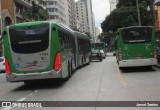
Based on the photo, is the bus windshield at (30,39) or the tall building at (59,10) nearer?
the bus windshield at (30,39)

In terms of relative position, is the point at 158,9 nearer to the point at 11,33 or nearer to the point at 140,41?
the point at 140,41

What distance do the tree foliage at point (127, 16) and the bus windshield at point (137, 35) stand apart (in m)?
45.9

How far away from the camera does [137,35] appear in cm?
2269

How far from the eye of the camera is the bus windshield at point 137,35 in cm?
2258

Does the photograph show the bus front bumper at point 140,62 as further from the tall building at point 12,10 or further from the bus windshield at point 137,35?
the tall building at point 12,10

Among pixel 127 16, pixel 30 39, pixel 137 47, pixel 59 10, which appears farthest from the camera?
pixel 59 10

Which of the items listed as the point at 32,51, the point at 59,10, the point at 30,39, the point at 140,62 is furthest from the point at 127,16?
A: the point at 59,10

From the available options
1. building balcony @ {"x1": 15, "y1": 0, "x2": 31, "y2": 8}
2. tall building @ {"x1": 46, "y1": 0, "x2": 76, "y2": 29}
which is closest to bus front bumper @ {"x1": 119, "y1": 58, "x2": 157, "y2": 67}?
building balcony @ {"x1": 15, "y1": 0, "x2": 31, "y2": 8}

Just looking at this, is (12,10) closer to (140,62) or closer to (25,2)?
(25,2)

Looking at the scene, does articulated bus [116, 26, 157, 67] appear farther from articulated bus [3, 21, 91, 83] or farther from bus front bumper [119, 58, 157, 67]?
articulated bus [3, 21, 91, 83]

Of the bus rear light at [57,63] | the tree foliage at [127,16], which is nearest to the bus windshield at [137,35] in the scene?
the bus rear light at [57,63]

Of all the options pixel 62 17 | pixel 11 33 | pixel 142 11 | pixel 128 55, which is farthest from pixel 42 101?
pixel 62 17

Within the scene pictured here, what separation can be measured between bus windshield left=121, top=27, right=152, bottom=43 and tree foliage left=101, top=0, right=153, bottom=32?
45916 mm

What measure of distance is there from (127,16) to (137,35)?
48.2 meters
